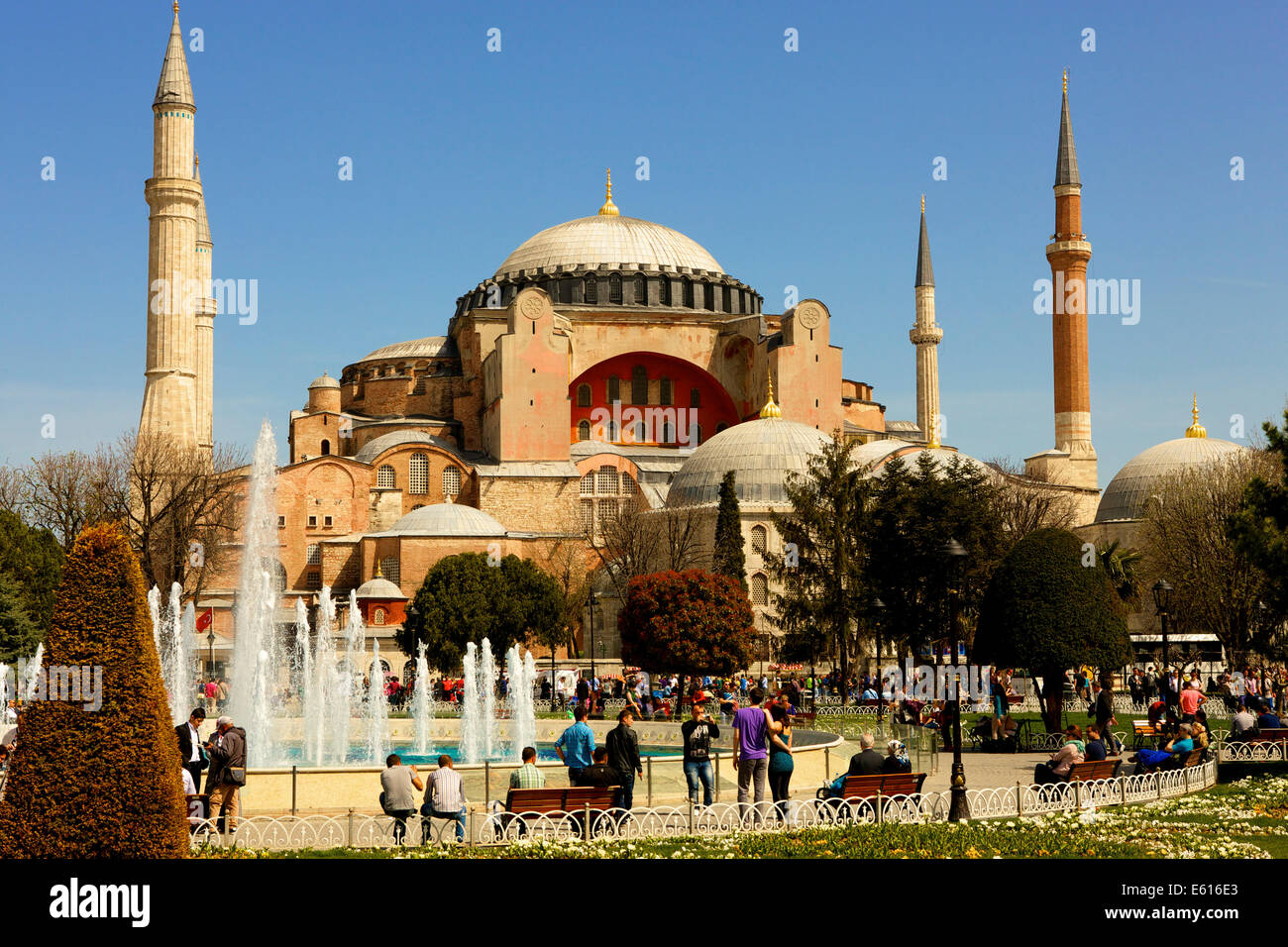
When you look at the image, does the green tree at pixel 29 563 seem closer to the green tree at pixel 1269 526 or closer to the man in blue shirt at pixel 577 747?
the man in blue shirt at pixel 577 747

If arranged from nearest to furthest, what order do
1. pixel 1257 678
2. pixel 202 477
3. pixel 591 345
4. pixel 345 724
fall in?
1. pixel 345 724
2. pixel 1257 678
3. pixel 202 477
4. pixel 591 345

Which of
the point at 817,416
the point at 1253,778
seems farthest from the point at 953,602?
the point at 817,416

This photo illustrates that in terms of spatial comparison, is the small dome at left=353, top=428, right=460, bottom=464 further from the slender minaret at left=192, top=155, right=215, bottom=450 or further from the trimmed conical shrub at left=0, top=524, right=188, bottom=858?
the trimmed conical shrub at left=0, top=524, right=188, bottom=858

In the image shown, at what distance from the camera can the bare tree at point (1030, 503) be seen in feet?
122

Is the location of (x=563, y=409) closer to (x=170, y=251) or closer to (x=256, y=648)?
(x=170, y=251)

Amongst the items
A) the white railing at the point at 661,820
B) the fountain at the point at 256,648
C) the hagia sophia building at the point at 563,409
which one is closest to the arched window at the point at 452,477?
the hagia sophia building at the point at 563,409

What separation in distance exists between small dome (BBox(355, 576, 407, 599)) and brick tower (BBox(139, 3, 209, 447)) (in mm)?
5742

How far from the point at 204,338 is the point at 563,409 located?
11.6 meters

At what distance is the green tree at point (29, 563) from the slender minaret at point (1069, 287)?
30.2 metres

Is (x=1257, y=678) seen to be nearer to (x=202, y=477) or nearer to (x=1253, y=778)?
(x=1253, y=778)

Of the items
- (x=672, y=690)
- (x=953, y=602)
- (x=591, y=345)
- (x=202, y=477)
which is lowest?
(x=672, y=690)

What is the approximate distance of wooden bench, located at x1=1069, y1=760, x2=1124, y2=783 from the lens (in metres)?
11.1

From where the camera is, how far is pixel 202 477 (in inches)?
1326
